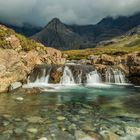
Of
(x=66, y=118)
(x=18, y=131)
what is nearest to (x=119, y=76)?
(x=66, y=118)

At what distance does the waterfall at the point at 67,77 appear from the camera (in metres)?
57.7

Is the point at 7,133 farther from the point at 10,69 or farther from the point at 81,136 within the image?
the point at 10,69

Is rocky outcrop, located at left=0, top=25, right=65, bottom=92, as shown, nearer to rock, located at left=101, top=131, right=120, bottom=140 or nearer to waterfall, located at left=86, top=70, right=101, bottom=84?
A: waterfall, located at left=86, top=70, right=101, bottom=84

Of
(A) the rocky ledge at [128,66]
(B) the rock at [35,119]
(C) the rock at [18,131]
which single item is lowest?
(C) the rock at [18,131]

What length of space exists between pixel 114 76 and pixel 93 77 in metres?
5.78

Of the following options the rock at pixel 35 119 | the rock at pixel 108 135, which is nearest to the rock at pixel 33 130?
the rock at pixel 35 119

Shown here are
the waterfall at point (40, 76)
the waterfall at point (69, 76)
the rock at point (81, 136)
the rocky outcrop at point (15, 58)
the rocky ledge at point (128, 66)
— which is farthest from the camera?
the rocky ledge at point (128, 66)

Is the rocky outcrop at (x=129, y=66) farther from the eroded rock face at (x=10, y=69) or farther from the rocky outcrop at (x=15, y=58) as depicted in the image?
the eroded rock face at (x=10, y=69)

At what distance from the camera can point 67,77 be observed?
2311 inches

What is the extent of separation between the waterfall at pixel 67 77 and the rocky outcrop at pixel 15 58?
6.77 meters

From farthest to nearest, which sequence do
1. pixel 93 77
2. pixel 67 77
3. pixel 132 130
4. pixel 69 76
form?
pixel 93 77 < pixel 69 76 < pixel 67 77 < pixel 132 130

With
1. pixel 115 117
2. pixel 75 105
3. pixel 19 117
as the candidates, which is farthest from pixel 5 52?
pixel 115 117

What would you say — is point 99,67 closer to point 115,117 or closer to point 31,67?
point 31,67

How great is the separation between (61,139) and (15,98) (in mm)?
18337
